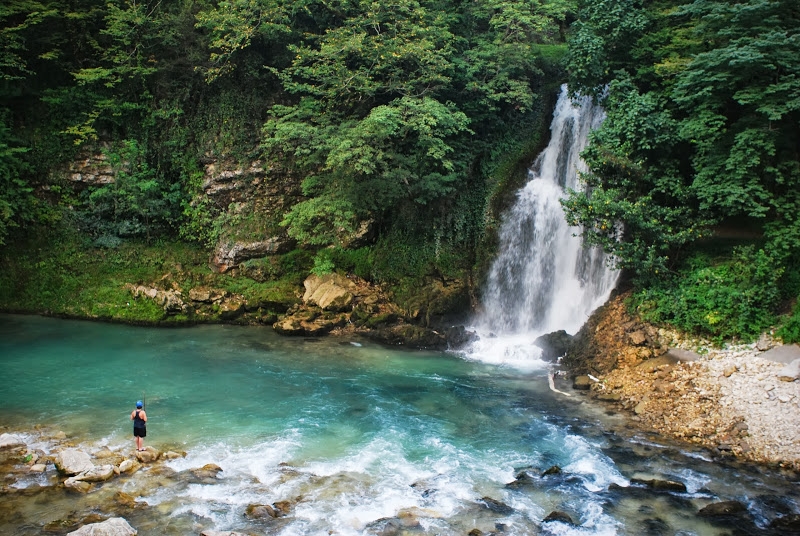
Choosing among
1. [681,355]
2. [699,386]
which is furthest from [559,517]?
[681,355]

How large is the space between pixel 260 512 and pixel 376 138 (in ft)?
41.2

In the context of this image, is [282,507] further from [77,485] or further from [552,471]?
[552,471]

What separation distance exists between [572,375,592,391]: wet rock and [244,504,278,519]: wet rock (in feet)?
30.1

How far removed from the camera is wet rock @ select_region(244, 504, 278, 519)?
9.08 meters

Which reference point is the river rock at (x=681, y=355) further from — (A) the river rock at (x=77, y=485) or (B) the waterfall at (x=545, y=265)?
(A) the river rock at (x=77, y=485)

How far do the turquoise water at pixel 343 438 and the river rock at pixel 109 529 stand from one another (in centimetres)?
41

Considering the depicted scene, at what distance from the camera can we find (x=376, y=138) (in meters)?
18.4

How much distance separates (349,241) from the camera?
72.3 ft

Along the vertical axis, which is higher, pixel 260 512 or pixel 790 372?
pixel 790 372

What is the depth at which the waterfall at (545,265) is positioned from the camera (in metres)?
18.6

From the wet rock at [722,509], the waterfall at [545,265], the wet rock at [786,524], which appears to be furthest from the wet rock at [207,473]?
the waterfall at [545,265]

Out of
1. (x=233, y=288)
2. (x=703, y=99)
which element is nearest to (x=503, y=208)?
(x=703, y=99)

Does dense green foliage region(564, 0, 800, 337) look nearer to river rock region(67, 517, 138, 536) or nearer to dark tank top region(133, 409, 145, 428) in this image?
dark tank top region(133, 409, 145, 428)

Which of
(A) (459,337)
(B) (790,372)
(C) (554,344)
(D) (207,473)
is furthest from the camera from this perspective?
(A) (459,337)
